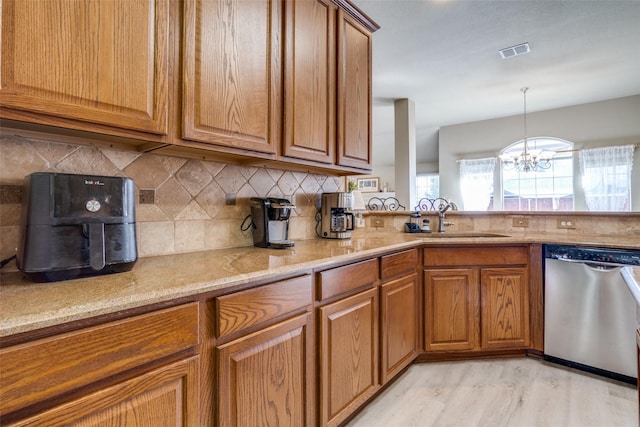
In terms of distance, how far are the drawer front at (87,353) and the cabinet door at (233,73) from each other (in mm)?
750

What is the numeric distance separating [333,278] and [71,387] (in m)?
0.95

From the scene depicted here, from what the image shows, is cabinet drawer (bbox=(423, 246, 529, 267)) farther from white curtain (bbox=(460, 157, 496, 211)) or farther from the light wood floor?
white curtain (bbox=(460, 157, 496, 211))

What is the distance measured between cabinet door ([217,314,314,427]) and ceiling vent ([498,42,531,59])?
11.7 ft

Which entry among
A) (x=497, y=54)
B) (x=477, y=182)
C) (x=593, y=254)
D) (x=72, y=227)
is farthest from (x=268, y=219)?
(x=477, y=182)

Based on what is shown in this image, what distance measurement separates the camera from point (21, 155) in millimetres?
1113

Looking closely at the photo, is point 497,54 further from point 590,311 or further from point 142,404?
point 142,404

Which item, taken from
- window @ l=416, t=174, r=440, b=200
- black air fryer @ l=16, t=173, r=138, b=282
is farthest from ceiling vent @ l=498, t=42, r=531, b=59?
window @ l=416, t=174, r=440, b=200

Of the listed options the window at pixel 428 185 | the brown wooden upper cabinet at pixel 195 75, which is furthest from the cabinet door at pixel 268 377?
the window at pixel 428 185

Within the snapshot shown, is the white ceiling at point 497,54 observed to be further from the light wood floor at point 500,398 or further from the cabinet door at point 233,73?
the light wood floor at point 500,398

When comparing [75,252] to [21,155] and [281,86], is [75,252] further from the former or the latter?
[281,86]

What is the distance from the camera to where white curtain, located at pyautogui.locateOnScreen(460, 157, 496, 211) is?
19.9 ft

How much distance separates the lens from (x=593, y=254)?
2021 mm

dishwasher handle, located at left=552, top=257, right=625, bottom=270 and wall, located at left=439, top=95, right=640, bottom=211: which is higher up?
wall, located at left=439, top=95, right=640, bottom=211

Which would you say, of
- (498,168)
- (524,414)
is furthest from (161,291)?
(498,168)
